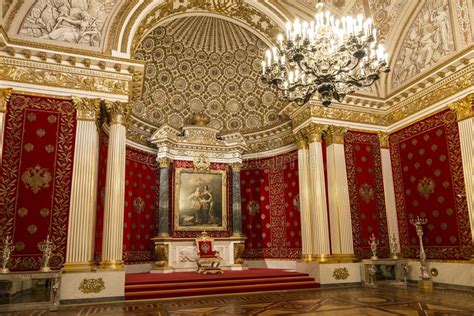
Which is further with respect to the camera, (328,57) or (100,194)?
(100,194)

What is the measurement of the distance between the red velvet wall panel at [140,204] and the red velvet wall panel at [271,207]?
348cm

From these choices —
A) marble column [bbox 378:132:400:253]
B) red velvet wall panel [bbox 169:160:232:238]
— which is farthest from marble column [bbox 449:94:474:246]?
red velvet wall panel [bbox 169:160:232:238]

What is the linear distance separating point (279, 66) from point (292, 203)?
7.64m

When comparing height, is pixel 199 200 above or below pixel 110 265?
above

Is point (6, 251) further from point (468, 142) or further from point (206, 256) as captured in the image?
point (468, 142)

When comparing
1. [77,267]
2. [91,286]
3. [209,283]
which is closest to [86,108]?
[77,267]

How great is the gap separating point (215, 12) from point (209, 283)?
8.14 meters

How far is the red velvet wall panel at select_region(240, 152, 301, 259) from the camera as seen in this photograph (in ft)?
42.3

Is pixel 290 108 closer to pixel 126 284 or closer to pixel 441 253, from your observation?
pixel 441 253

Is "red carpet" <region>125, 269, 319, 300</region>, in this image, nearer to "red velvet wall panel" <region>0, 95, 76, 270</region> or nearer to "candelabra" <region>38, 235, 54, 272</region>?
"candelabra" <region>38, 235, 54, 272</region>

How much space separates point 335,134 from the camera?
11.3 meters

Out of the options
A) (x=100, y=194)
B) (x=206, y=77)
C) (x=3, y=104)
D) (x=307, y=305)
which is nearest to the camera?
(x=307, y=305)

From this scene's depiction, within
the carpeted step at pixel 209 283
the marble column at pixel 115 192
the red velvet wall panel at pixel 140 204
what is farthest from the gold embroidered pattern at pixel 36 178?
the red velvet wall panel at pixel 140 204

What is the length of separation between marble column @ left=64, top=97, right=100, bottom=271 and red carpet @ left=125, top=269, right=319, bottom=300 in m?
1.37
